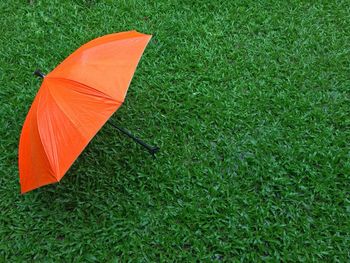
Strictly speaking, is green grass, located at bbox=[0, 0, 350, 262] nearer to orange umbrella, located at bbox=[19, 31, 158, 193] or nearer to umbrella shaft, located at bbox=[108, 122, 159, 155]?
umbrella shaft, located at bbox=[108, 122, 159, 155]

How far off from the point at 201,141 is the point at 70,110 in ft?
3.96

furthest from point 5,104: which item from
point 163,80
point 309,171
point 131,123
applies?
point 309,171

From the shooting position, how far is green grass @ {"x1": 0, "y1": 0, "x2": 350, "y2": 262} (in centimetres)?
300

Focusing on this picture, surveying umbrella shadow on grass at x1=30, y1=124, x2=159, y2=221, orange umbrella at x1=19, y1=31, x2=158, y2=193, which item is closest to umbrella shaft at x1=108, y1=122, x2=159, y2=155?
umbrella shadow on grass at x1=30, y1=124, x2=159, y2=221

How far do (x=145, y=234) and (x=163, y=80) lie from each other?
4.87 feet

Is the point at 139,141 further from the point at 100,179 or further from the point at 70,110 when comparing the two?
the point at 70,110

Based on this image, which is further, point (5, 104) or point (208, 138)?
point (5, 104)

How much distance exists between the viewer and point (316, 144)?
3.34m

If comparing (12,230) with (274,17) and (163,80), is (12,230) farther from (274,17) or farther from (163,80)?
(274,17)

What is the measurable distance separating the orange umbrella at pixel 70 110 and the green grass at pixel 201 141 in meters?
0.62

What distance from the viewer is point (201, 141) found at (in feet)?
11.3

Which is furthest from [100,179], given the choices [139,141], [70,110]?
[70,110]

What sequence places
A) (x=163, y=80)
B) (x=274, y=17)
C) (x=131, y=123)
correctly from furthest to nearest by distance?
(x=274, y=17), (x=163, y=80), (x=131, y=123)

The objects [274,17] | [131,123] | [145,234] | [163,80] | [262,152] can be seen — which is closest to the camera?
[145,234]
